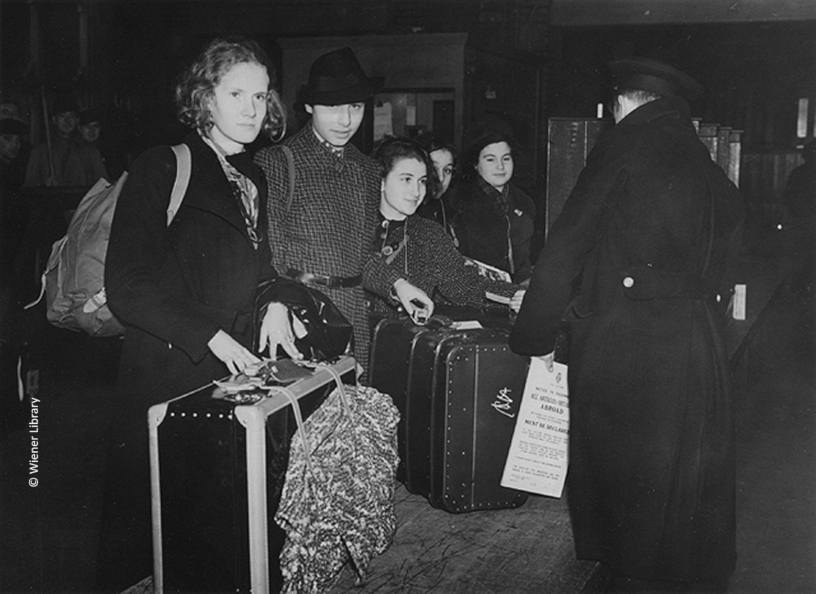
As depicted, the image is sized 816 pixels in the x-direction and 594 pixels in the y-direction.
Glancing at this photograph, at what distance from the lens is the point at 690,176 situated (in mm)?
2453

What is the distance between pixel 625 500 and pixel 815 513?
6.35 feet

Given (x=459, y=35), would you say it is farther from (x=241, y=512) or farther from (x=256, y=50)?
(x=241, y=512)

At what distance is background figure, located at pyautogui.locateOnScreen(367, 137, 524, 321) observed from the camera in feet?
11.3

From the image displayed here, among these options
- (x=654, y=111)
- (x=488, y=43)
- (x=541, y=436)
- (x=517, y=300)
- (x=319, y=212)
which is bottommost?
(x=541, y=436)

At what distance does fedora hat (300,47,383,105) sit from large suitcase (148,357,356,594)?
1223mm

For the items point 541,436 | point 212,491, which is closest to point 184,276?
point 212,491

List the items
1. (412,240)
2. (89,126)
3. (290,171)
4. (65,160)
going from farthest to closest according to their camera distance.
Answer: (89,126), (65,160), (412,240), (290,171)

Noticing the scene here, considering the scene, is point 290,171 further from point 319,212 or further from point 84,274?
point 84,274

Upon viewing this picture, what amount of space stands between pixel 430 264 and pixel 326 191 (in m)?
0.87

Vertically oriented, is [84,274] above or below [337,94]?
below

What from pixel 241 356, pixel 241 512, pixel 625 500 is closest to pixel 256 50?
pixel 241 356

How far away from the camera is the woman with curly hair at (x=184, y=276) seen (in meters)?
2.04

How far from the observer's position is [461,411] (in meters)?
3.07

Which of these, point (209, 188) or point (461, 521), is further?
point (461, 521)
